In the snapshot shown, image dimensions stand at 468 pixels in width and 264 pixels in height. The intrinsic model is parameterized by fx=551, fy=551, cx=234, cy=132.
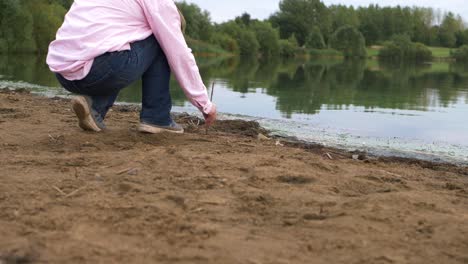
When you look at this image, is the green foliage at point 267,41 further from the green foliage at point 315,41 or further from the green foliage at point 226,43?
the green foliage at point 315,41

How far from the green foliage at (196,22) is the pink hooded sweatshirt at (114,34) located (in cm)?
5046

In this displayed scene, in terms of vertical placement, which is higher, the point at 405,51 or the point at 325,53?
the point at 405,51

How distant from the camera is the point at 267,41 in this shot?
63.8 meters

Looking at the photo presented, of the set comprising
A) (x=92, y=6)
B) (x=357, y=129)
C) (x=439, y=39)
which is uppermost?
(x=439, y=39)

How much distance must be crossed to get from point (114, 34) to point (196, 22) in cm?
5314

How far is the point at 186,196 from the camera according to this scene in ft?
6.88

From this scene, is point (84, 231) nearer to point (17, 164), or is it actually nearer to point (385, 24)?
point (17, 164)

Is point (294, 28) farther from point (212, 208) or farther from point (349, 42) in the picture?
point (212, 208)

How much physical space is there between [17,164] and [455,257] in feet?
6.28

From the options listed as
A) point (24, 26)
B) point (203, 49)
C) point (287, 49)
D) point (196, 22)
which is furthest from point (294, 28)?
point (24, 26)

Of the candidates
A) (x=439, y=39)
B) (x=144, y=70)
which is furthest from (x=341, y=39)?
(x=144, y=70)

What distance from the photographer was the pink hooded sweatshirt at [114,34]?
303 cm

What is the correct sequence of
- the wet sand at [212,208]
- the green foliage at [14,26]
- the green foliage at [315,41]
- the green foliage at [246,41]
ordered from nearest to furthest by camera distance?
1. the wet sand at [212,208]
2. the green foliage at [14,26]
3. the green foliage at [246,41]
4. the green foliage at [315,41]

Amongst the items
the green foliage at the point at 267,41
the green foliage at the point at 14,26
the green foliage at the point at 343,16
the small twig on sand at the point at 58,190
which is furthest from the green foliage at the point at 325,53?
the small twig on sand at the point at 58,190
